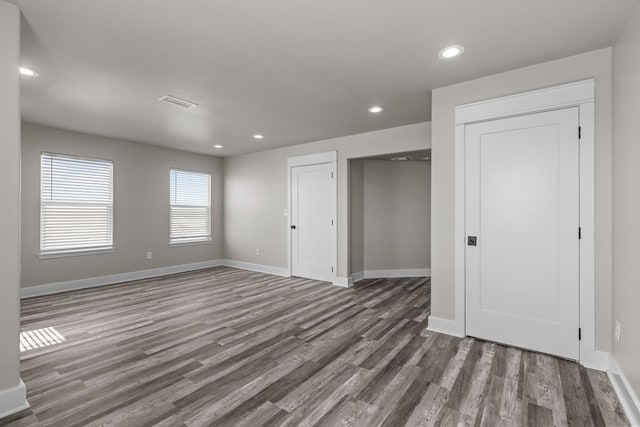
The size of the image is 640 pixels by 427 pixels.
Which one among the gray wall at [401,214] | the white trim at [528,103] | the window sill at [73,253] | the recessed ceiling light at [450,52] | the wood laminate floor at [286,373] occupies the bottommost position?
the wood laminate floor at [286,373]

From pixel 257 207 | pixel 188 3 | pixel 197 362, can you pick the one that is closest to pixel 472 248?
pixel 197 362

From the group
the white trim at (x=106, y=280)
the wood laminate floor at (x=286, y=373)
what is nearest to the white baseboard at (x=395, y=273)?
the wood laminate floor at (x=286, y=373)

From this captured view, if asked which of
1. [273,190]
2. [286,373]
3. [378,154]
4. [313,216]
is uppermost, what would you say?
[378,154]

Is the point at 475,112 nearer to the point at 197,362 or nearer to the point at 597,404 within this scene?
the point at 597,404

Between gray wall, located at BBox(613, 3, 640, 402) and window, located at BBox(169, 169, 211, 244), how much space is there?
6.51 metres

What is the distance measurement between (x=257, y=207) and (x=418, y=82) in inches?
171

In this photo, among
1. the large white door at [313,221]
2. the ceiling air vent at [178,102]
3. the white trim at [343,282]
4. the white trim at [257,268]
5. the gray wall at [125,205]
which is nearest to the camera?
the ceiling air vent at [178,102]

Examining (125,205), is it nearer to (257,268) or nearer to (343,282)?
(257,268)

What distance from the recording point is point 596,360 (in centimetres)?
234

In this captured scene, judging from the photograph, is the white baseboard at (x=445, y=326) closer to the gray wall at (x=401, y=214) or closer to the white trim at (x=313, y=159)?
the gray wall at (x=401, y=214)

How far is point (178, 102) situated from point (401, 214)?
4.19m

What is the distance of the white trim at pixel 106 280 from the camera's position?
442cm

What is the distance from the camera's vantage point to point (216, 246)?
6.96m

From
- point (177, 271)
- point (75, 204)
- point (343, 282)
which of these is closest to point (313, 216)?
point (343, 282)
